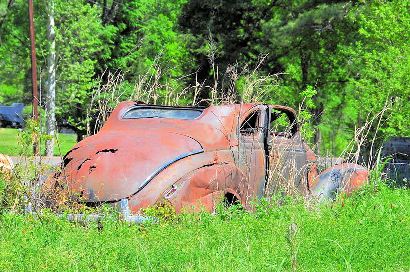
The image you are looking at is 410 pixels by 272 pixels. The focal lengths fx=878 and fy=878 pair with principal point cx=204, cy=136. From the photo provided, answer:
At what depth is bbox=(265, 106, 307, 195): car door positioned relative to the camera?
11.0 m

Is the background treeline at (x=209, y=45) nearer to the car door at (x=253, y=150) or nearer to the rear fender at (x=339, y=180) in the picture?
the rear fender at (x=339, y=180)

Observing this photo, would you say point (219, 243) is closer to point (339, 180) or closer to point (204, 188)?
point (204, 188)

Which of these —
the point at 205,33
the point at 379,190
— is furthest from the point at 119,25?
the point at 379,190

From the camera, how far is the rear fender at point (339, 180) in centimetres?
1201

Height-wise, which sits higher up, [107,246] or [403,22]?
[403,22]

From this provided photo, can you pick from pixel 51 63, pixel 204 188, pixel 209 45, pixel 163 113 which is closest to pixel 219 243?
pixel 204 188

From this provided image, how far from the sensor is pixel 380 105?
84.0ft

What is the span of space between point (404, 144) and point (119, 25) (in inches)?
1069

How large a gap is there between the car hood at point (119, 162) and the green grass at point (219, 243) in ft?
2.15

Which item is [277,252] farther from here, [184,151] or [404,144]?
[404,144]

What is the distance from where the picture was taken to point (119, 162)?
31.4 ft

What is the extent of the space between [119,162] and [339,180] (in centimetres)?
377

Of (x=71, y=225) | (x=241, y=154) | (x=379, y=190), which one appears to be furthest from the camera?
(x=379, y=190)

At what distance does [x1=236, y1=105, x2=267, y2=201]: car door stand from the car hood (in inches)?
30.6
